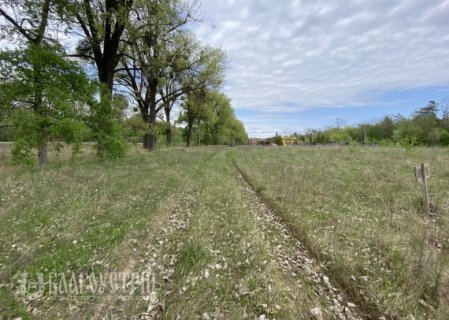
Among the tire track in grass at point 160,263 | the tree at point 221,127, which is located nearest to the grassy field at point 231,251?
the tire track in grass at point 160,263

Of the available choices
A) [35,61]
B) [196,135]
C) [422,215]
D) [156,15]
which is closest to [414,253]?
[422,215]

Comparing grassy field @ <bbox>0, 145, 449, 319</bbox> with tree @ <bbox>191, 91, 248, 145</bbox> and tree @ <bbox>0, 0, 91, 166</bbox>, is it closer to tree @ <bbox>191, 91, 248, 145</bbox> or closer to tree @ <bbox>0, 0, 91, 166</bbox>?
tree @ <bbox>0, 0, 91, 166</bbox>

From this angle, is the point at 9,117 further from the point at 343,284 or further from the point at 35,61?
the point at 343,284

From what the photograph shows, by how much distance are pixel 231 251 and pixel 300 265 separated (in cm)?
121

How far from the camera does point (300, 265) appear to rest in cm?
405

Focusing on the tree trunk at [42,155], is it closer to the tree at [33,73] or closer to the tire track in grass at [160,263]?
the tree at [33,73]

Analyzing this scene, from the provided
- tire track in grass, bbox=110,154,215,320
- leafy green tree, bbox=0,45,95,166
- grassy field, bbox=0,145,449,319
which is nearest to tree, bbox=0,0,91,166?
leafy green tree, bbox=0,45,95,166

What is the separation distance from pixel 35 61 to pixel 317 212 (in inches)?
510

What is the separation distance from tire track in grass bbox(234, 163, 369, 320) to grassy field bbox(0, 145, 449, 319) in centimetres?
2

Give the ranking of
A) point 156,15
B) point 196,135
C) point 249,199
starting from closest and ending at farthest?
point 249,199 < point 156,15 < point 196,135

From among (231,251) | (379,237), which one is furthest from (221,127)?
(231,251)

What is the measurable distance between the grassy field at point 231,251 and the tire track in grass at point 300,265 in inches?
0.7

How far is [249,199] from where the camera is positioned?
26.5ft

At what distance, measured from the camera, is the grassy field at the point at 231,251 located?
9.86 ft
